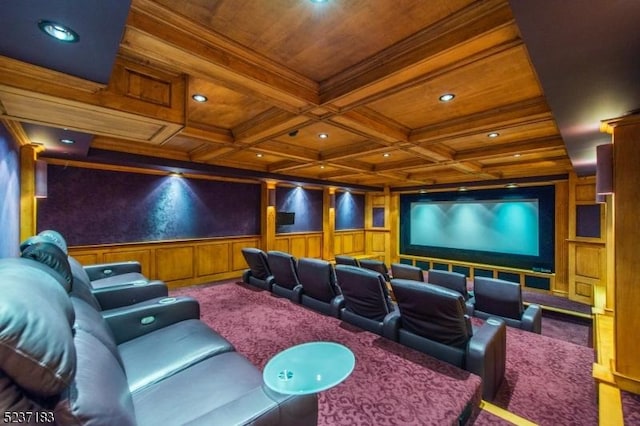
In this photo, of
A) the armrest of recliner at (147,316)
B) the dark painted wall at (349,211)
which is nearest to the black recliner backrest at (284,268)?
the armrest of recliner at (147,316)

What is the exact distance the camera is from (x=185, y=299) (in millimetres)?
2213

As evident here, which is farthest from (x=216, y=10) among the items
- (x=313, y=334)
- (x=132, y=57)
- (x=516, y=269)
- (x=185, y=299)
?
(x=516, y=269)

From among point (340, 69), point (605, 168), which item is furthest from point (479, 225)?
point (340, 69)

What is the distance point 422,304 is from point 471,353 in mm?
448

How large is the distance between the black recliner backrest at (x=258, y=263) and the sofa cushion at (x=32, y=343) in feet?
11.1

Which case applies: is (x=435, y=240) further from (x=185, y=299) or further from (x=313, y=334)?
(x=185, y=299)

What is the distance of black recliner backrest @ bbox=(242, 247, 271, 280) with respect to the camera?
13.9 ft

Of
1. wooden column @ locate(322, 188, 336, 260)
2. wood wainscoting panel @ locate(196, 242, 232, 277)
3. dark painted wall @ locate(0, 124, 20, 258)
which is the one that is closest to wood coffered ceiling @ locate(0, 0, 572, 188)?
dark painted wall @ locate(0, 124, 20, 258)

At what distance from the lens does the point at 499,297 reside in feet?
11.7

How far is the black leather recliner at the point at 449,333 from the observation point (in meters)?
1.98

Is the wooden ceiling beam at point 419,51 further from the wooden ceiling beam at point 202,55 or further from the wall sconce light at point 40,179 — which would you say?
the wall sconce light at point 40,179

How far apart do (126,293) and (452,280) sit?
4202 mm

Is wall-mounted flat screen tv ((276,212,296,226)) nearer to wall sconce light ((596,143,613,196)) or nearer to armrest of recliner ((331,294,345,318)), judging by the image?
armrest of recliner ((331,294,345,318))

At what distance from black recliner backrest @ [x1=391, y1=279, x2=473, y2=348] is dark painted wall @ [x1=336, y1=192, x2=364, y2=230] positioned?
23.2 feet
